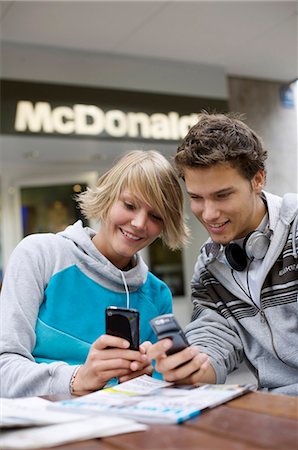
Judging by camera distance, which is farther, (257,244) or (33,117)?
(33,117)

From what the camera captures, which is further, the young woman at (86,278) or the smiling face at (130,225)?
the smiling face at (130,225)

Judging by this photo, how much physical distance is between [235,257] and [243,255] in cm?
3

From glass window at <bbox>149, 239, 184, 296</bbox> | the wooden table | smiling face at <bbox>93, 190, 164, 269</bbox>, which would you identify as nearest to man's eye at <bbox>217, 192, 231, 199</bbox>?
smiling face at <bbox>93, 190, 164, 269</bbox>

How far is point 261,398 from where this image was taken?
1283 millimetres

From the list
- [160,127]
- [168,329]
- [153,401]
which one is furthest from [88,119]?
[153,401]

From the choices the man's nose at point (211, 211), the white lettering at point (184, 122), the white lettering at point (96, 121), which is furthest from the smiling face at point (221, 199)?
the white lettering at point (184, 122)

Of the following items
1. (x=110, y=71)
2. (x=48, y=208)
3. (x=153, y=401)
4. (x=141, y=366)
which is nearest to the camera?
(x=153, y=401)

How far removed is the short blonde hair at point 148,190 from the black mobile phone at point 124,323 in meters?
0.58

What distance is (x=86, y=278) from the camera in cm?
202

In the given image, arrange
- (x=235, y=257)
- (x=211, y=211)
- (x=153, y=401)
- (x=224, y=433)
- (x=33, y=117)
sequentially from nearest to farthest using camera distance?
(x=224, y=433) < (x=153, y=401) < (x=211, y=211) < (x=235, y=257) < (x=33, y=117)

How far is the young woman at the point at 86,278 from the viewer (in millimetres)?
1804

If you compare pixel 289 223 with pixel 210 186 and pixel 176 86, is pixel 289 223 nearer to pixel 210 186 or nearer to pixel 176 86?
pixel 210 186

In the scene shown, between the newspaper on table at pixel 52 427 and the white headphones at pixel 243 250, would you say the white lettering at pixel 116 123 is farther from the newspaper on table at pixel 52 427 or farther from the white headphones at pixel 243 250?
the newspaper on table at pixel 52 427

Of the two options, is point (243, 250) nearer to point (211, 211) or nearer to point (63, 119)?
point (211, 211)
